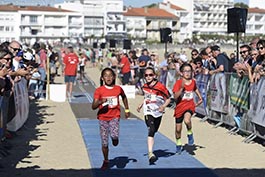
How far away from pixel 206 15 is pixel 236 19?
154819mm

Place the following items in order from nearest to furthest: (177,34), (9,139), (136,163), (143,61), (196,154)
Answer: (136,163) → (196,154) → (9,139) → (143,61) → (177,34)

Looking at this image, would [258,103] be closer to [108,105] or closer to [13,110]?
[108,105]

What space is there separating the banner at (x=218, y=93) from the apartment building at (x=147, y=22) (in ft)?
457

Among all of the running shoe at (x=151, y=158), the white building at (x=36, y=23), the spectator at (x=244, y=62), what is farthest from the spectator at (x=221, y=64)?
the white building at (x=36, y=23)

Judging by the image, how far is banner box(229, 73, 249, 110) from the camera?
14.2 meters

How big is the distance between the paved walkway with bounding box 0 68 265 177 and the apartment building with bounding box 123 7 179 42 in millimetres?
140465

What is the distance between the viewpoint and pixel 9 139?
44.9 feet

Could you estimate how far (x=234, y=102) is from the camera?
15.2 metres

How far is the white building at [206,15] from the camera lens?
6644 inches

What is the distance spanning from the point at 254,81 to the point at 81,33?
134 meters

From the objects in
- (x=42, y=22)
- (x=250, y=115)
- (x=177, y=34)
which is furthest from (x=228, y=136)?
(x=177, y=34)

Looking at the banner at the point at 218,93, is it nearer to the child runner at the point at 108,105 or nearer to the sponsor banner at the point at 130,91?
the child runner at the point at 108,105

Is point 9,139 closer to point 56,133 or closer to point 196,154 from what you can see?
point 56,133

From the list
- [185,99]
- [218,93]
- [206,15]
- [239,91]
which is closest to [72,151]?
[185,99]
